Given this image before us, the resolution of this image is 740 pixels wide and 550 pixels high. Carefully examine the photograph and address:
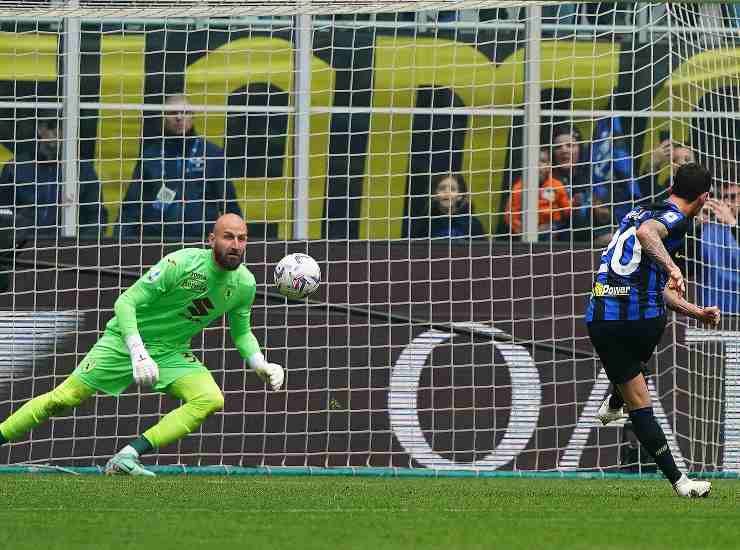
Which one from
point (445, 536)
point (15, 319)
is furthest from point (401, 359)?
point (445, 536)

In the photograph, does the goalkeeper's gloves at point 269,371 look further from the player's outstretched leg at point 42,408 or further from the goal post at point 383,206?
the goal post at point 383,206

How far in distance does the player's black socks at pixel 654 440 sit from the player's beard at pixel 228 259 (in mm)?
2635

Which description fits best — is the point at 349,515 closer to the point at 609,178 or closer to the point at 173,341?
the point at 173,341

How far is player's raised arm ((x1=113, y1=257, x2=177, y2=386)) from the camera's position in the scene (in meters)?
8.88

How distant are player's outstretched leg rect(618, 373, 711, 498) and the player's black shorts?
2.7 inches

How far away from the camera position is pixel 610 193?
39.3 ft

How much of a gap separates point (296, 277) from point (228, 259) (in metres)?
0.45

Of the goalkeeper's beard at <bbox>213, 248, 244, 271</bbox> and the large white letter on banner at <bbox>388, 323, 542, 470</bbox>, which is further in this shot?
the large white letter on banner at <bbox>388, 323, 542, 470</bbox>

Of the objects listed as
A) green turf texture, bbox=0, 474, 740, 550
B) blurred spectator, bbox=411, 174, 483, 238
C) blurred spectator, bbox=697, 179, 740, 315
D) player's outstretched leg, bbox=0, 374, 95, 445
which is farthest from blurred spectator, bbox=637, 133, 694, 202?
player's outstretched leg, bbox=0, 374, 95, 445

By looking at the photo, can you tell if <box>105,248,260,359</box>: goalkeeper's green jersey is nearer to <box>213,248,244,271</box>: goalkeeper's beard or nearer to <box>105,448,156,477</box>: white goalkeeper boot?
<box>213,248,244,271</box>: goalkeeper's beard

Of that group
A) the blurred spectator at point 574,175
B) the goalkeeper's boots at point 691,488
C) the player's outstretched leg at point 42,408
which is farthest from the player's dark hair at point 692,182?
the player's outstretched leg at point 42,408

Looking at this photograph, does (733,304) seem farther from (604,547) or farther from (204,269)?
(604,547)

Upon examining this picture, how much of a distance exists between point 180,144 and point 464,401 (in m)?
3.00

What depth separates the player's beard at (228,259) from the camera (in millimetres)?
9383
